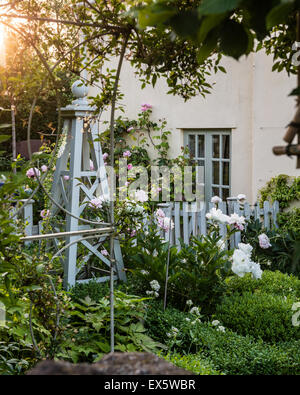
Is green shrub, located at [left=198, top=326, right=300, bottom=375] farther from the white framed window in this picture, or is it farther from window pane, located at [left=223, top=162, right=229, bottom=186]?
window pane, located at [left=223, top=162, right=229, bottom=186]

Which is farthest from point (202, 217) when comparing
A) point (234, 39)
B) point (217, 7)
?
point (217, 7)

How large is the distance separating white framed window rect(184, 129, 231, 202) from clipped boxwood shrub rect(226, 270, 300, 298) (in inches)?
117

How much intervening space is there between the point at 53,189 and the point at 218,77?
3892mm

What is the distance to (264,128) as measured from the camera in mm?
6668

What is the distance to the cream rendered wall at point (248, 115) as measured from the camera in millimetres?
6457

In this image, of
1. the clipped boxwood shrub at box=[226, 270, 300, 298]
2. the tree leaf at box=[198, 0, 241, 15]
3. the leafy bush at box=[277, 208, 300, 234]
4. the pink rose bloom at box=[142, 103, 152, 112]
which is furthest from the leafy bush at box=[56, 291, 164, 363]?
the pink rose bloom at box=[142, 103, 152, 112]

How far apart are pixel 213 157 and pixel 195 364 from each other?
515 cm

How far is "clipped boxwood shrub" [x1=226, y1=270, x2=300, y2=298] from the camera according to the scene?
426 centimetres

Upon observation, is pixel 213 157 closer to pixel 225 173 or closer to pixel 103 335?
pixel 225 173

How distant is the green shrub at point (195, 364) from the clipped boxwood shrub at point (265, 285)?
1.22m

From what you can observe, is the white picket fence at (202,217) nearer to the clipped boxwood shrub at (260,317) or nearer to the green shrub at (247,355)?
the clipped boxwood shrub at (260,317)

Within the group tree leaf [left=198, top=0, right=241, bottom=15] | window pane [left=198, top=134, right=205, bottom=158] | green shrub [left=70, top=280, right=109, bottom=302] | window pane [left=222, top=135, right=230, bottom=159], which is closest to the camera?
tree leaf [left=198, top=0, right=241, bottom=15]

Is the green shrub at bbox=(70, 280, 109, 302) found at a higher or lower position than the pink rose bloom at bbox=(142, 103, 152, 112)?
lower

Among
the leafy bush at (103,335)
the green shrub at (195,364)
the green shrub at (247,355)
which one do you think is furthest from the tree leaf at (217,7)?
the green shrub at (247,355)
